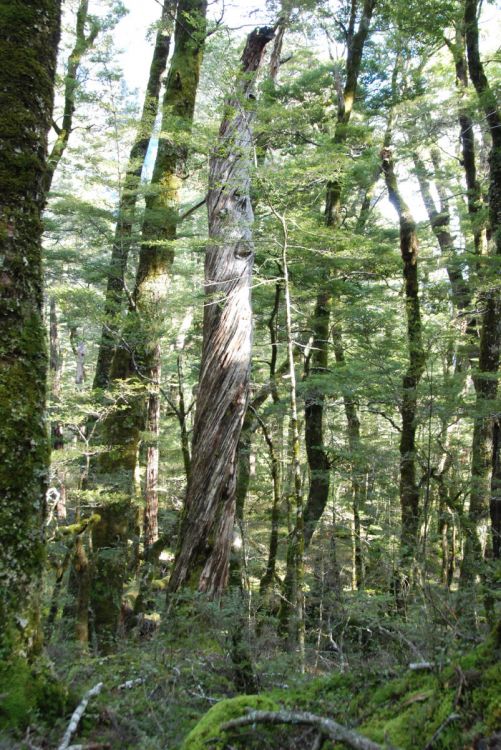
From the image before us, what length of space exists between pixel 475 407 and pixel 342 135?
5.38 m

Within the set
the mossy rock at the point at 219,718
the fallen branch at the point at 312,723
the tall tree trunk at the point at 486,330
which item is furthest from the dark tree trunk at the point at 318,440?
the fallen branch at the point at 312,723

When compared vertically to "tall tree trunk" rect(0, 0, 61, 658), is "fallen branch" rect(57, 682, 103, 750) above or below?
below

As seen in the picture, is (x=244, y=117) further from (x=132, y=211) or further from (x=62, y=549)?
(x=62, y=549)

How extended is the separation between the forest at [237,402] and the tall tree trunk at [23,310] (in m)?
0.01

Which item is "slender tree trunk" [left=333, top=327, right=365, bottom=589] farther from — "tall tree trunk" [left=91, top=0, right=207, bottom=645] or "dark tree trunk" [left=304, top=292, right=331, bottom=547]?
"tall tree trunk" [left=91, top=0, right=207, bottom=645]

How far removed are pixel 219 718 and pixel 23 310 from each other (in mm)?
2267

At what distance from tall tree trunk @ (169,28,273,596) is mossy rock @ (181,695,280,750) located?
11.5 feet

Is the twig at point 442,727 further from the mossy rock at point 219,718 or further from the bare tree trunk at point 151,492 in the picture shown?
the bare tree trunk at point 151,492

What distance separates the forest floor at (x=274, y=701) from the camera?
151cm

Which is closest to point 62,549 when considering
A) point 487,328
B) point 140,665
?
point 140,665

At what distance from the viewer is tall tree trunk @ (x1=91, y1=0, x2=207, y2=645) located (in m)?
7.19

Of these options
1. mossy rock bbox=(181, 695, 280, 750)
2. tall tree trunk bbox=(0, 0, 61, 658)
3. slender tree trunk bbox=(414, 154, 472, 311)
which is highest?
slender tree trunk bbox=(414, 154, 472, 311)

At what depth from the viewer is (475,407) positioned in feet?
24.8

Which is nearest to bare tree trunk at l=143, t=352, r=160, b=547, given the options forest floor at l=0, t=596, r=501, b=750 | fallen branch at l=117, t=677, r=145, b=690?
forest floor at l=0, t=596, r=501, b=750
